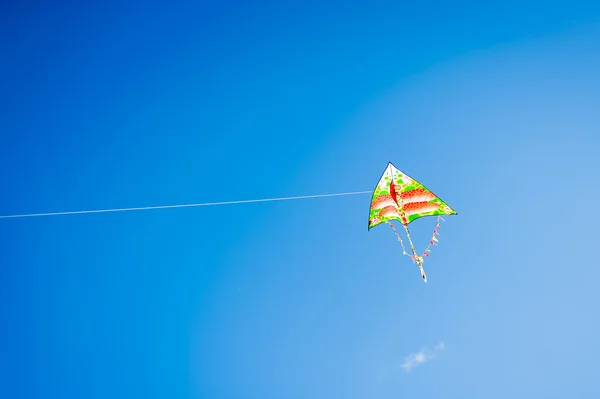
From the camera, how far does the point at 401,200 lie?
11.3 m

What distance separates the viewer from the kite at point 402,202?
10922 mm

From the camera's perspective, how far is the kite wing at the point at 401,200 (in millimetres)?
10957

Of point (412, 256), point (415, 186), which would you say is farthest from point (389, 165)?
point (412, 256)

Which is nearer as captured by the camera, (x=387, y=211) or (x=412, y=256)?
(x=412, y=256)

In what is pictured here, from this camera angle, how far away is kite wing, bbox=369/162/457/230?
10957 mm

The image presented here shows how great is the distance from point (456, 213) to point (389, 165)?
2851 mm

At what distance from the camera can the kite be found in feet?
35.8

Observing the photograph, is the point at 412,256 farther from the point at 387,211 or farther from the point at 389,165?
the point at 389,165

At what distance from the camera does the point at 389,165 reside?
10.5 metres

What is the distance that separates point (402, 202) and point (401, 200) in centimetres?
8

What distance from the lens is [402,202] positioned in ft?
37.3

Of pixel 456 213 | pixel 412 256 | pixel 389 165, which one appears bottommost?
pixel 412 256

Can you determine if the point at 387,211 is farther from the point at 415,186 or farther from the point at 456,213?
the point at 456,213

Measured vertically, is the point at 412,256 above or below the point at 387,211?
below
